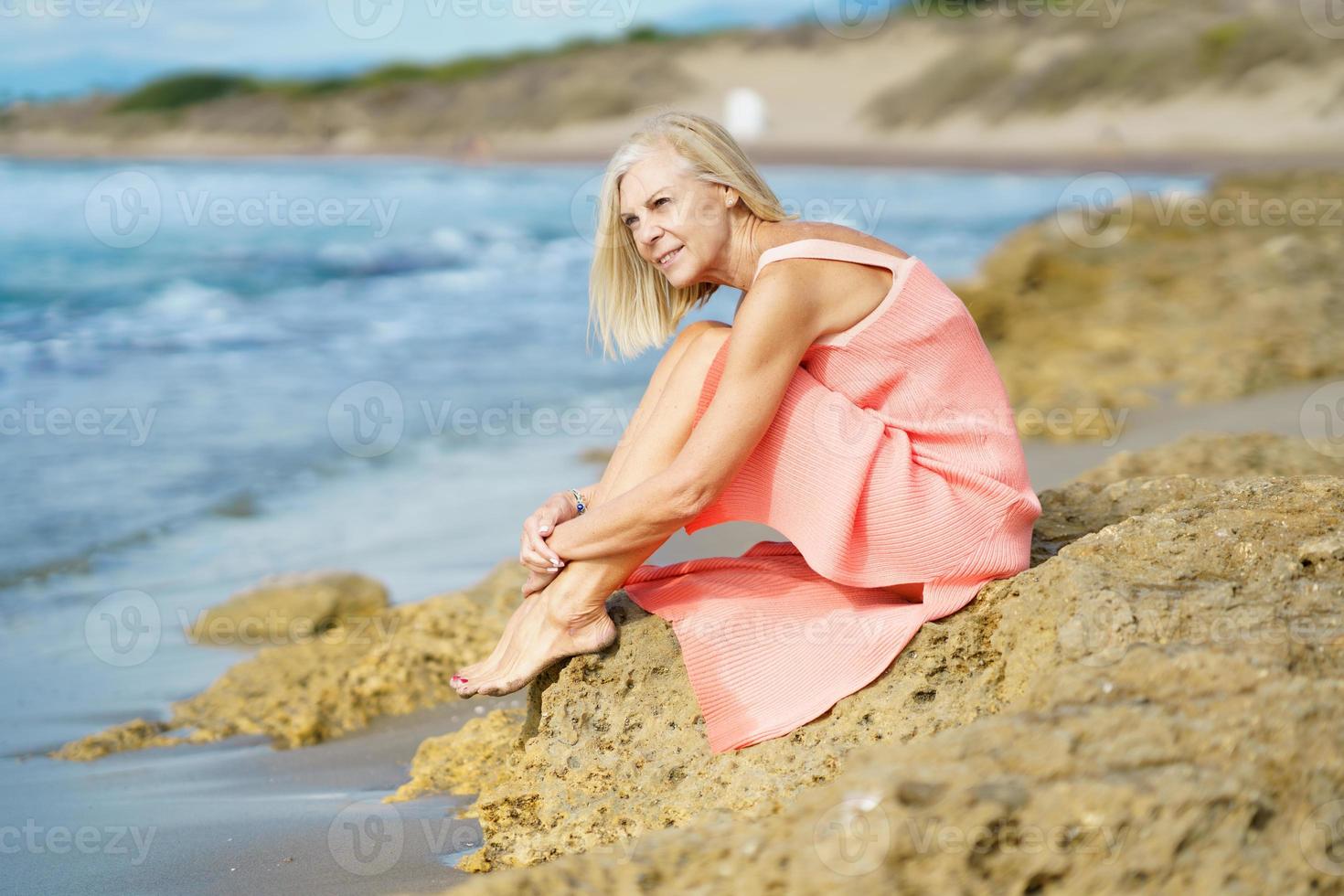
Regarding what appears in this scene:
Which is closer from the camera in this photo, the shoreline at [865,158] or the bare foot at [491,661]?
the bare foot at [491,661]

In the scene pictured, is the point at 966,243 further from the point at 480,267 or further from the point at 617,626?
the point at 617,626

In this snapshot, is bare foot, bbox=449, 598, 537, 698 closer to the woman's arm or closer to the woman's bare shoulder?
the woman's arm

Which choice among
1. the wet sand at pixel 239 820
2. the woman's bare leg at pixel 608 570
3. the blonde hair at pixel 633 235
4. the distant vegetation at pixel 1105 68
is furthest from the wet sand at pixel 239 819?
the distant vegetation at pixel 1105 68

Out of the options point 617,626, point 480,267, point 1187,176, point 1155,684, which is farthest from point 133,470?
point 1187,176

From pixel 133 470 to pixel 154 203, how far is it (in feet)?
68.5

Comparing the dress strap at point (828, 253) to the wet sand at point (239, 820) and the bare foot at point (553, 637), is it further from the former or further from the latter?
the wet sand at point (239, 820)

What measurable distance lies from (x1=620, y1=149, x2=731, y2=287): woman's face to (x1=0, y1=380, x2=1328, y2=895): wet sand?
1391mm

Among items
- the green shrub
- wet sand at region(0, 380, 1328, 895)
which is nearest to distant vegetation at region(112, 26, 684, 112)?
the green shrub

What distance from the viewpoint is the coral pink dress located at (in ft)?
8.44

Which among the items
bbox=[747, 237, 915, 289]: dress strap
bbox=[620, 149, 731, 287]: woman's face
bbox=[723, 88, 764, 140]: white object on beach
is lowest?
bbox=[747, 237, 915, 289]: dress strap

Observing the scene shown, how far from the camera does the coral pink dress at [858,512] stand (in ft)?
8.44

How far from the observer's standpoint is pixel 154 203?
26453 millimetres

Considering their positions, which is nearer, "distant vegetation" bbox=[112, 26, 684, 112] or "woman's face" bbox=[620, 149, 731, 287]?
"woman's face" bbox=[620, 149, 731, 287]

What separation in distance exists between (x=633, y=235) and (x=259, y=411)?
687 cm
